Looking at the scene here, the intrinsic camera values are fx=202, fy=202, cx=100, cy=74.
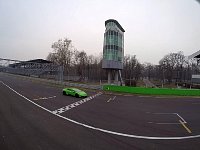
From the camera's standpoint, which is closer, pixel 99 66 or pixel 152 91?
pixel 152 91

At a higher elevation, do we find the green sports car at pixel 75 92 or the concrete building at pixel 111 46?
the concrete building at pixel 111 46

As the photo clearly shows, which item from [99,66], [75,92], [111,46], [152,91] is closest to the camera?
[75,92]

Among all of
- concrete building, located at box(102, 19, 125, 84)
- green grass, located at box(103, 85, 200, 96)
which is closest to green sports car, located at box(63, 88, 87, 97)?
green grass, located at box(103, 85, 200, 96)

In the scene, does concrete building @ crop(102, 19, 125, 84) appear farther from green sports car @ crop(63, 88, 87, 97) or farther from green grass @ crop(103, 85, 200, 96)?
green sports car @ crop(63, 88, 87, 97)

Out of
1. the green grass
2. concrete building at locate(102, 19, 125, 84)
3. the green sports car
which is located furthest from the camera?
concrete building at locate(102, 19, 125, 84)

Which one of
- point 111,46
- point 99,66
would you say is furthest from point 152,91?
point 99,66

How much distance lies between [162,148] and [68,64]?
223ft

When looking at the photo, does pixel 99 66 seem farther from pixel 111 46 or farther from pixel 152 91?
pixel 152 91

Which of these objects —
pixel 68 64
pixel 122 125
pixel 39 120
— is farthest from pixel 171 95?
pixel 68 64

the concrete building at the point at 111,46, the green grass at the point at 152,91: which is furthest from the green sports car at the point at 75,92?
the concrete building at the point at 111,46

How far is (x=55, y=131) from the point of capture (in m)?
9.10

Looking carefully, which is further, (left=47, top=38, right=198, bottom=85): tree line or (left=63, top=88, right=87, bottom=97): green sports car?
(left=47, top=38, right=198, bottom=85): tree line

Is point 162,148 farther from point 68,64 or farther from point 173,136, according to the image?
point 68,64

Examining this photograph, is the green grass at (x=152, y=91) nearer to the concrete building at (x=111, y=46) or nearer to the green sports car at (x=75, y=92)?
the green sports car at (x=75, y=92)
